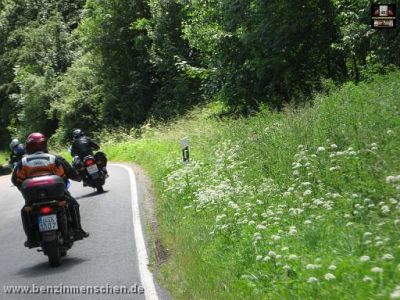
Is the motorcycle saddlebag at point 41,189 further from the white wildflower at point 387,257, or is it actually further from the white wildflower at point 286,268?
the white wildflower at point 387,257

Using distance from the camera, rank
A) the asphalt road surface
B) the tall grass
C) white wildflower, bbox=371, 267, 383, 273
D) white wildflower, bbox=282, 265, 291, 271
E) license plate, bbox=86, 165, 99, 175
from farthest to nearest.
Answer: license plate, bbox=86, 165, 99, 175, the asphalt road surface, white wildflower, bbox=282, 265, 291, 271, the tall grass, white wildflower, bbox=371, 267, 383, 273

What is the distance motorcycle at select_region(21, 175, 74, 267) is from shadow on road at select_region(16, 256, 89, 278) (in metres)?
0.14

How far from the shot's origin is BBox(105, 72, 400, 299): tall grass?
5969mm

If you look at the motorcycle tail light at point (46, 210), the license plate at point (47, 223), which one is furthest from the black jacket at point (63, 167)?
the license plate at point (47, 223)

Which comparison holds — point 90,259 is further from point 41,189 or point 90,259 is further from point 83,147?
point 83,147

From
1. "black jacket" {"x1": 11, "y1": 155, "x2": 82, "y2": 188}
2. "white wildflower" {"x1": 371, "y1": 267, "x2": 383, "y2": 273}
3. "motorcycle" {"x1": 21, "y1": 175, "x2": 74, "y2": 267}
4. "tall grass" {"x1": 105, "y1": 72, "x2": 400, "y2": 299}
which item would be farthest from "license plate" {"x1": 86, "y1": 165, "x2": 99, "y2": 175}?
"white wildflower" {"x1": 371, "y1": 267, "x2": 383, "y2": 273}

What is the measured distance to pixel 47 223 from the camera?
920cm

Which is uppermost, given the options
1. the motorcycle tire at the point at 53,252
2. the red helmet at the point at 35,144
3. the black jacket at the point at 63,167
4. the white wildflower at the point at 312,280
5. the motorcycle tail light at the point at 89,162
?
the red helmet at the point at 35,144

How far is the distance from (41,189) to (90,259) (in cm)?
132

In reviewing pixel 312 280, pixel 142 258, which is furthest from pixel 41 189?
pixel 312 280

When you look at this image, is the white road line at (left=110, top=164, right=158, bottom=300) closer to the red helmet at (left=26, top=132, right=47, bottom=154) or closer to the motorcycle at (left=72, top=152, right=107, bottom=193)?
the motorcycle at (left=72, top=152, right=107, bottom=193)

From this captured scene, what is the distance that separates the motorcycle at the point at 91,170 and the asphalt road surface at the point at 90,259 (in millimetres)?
1350

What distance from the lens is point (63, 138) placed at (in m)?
44.8

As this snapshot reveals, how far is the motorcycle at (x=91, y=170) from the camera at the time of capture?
16.8 meters
